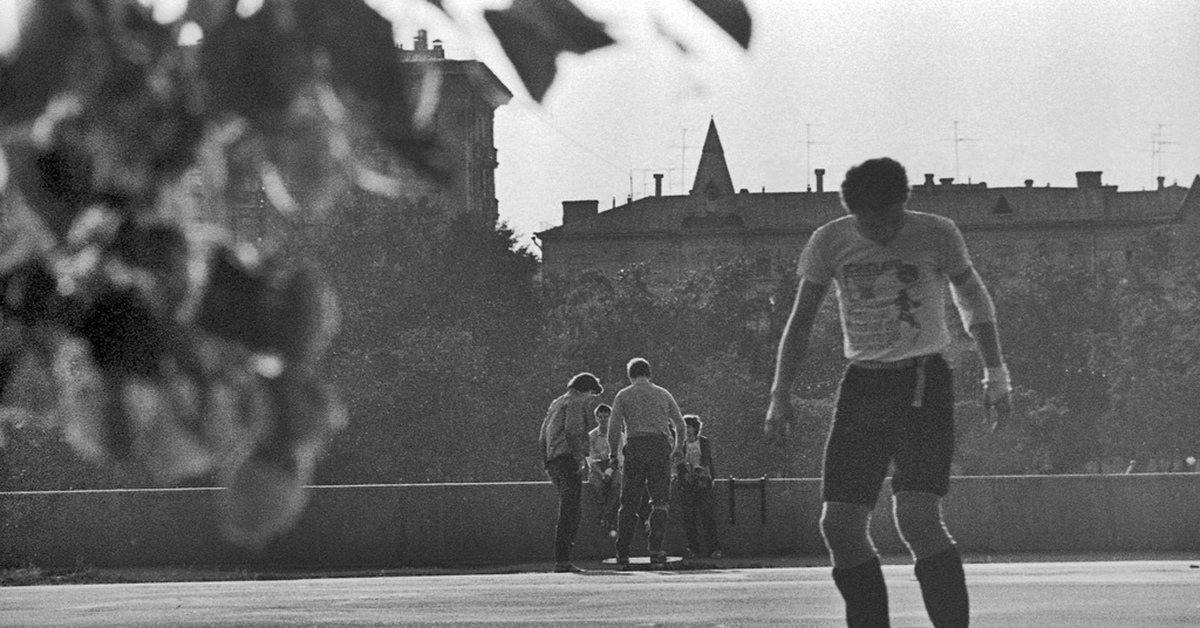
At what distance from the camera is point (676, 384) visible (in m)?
76.6

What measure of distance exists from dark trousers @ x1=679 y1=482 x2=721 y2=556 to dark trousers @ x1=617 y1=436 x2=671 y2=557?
1742 millimetres

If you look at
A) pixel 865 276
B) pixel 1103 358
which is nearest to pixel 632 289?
pixel 1103 358

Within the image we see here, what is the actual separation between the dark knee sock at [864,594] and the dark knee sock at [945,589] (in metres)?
0.12

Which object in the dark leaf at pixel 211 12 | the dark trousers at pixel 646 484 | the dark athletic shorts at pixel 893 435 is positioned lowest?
the dark trousers at pixel 646 484

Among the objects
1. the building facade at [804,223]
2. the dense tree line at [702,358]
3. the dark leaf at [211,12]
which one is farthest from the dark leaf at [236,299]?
the building facade at [804,223]

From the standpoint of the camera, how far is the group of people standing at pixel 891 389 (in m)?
6.59

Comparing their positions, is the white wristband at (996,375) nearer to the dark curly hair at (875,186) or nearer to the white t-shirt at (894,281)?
the white t-shirt at (894,281)

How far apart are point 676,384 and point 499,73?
7455 centimetres

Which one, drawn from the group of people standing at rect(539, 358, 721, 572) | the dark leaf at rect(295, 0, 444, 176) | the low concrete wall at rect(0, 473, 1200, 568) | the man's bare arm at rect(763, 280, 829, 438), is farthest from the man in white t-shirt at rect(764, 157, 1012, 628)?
the low concrete wall at rect(0, 473, 1200, 568)

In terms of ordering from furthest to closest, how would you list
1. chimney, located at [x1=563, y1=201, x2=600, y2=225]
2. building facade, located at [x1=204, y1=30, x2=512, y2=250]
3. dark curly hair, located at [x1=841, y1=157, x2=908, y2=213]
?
1. chimney, located at [x1=563, y1=201, x2=600, y2=225]
2. dark curly hair, located at [x1=841, y1=157, x2=908, y2=213]
3. building facade, located at [x1=204, y1=30, x2=512, y2=250]

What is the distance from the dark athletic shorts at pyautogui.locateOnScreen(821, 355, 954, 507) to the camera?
21.6 ft

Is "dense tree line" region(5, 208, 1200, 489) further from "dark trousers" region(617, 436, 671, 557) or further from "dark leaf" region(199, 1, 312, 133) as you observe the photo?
"dark leaf" region(199, 1, 312, 133)

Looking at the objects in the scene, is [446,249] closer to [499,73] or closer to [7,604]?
[7,604]

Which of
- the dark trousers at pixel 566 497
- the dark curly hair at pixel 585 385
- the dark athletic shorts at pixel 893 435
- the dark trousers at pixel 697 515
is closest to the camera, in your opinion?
the dark athletic shorts at pixel 893 435
